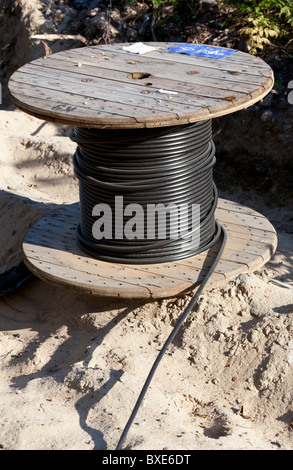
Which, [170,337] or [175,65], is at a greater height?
[175,65]

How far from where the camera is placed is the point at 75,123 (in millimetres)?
4102

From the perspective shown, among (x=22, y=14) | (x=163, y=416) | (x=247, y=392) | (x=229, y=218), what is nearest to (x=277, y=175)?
(x=229, y=218)

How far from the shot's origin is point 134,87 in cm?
456

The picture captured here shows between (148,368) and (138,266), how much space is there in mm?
862

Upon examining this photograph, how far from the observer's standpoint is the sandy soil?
147 inches

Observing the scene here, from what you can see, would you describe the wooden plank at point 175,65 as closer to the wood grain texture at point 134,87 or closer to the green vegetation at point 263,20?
the wood grain texture at point 134,87

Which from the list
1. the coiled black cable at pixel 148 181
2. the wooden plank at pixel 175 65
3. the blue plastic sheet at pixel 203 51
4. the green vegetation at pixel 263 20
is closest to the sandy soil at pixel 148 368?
the coiled black cable at pixel 148 181
